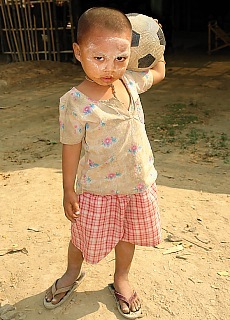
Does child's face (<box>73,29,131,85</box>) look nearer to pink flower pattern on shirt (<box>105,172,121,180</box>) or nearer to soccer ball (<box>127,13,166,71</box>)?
soccer ball (<box>127,13,166,71</box>)

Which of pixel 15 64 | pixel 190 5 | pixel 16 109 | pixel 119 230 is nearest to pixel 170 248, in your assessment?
pixel 119 230

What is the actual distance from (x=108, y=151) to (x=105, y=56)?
1.36 ft

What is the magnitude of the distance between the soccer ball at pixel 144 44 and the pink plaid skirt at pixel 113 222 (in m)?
0.60

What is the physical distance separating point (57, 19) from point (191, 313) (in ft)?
29.0

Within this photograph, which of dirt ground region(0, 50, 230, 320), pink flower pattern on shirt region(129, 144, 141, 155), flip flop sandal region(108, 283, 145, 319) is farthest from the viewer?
dirt ground region(0, 50, 230, 320)

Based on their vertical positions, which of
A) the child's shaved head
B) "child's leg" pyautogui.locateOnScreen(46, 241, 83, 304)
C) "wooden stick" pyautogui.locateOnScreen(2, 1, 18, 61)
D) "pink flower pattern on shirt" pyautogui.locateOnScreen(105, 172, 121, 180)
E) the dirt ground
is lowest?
"wooden stick" pyautogui.locateOnScreen(2, 1, 18, 61)

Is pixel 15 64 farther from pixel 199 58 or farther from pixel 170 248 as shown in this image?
pixel 170 248

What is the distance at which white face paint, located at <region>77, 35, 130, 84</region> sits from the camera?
1755 mm

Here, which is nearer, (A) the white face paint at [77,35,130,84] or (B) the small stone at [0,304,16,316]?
(A) the white face paint at [77,35,130,84]

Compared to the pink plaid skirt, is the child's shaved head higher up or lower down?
higher up

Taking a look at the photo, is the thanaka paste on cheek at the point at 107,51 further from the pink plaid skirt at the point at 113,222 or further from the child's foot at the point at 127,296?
the child's foot at the point at 127,296

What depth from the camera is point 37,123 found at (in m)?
5.93

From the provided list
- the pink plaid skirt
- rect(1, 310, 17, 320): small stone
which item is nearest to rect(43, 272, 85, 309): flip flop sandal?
rect(1, 310, 17, 320): small stone

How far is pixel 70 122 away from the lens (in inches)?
73.5
